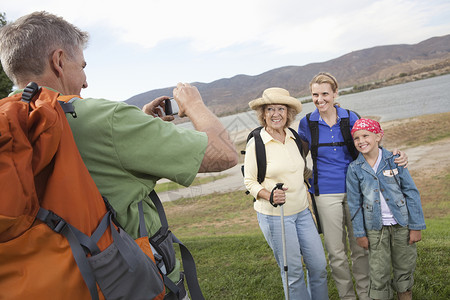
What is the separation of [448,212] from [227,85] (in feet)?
404

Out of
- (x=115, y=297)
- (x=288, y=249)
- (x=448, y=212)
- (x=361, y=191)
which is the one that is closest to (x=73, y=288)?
(x=115, y=297)

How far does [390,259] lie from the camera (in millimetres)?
3492

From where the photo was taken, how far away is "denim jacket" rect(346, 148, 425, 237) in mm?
3414

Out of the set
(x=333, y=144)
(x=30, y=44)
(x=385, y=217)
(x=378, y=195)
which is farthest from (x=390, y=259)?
(x=30, y=44)

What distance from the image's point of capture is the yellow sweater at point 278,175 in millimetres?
3662

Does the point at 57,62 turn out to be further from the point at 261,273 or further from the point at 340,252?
the point at 261,273

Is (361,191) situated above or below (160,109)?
below

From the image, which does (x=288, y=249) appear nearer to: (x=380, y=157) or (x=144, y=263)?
(x=380, y=157)

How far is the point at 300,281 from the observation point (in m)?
3.53

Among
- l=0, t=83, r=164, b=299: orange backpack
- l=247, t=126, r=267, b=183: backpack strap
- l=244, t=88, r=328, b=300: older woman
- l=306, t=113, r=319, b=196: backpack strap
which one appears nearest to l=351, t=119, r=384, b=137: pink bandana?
l=306, t=113, r=319, b=196: backpack strap

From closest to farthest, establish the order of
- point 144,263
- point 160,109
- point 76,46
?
point 144,263 → point 76,46 → point 160,109

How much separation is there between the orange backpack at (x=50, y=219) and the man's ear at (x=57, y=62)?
0.86ft

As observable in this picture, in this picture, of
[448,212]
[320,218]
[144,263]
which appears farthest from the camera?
[448,212]

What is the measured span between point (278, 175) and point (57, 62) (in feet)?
8.79
